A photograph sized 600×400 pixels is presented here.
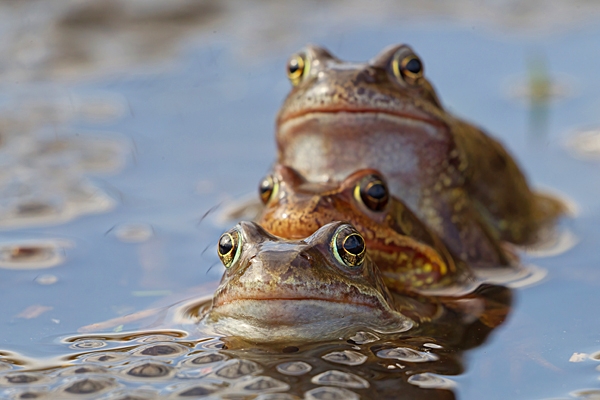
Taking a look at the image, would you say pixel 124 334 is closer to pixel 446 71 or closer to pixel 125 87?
pixel 125 87

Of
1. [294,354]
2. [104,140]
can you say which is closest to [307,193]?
[294,354]

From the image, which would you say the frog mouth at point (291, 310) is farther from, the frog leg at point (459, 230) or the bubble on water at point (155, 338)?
the frog leg at point (459, 230)

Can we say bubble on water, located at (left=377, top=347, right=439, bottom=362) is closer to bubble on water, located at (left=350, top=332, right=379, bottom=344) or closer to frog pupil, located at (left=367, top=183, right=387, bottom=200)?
bubble on water, located at (left=350, top=332, right=379, bottom=344)

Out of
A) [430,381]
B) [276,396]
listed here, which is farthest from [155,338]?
[430,381]

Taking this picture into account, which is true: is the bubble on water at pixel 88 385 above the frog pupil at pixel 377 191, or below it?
below

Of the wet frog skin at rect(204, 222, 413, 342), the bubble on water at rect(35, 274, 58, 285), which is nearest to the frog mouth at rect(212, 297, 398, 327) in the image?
the wet frog skin at rect(204, 222, 413, 342)

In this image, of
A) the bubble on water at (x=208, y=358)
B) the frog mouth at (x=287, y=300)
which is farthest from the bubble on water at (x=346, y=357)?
the bubble on water at (x=208, y=358)

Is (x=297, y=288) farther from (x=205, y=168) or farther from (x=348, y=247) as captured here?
(x=205, y=168)
